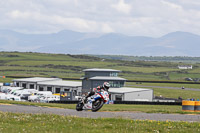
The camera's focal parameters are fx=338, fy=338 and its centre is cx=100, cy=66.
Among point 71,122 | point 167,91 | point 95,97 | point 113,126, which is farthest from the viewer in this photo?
point 167,91

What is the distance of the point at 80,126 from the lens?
56.0ft

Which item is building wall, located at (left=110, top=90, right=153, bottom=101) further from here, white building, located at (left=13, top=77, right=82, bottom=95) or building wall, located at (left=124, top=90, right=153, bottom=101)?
white building, located at (left=13, top=77, right=82, bottom=95)

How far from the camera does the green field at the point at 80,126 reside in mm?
15913

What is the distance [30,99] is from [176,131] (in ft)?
174

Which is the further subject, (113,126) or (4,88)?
(4,88)

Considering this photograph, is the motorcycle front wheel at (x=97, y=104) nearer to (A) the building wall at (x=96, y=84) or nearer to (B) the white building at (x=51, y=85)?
(A) the building wall at (x=96, y=84)

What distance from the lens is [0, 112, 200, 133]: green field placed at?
1591cm

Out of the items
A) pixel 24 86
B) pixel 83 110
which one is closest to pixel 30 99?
pixel 24 86

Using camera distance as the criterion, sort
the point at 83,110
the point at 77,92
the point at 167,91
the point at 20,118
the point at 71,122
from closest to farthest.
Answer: the point at 71,122
the point at 20,118
the point at 83,110
the point at 77,92
the point at 167,91

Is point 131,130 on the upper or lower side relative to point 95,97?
lower

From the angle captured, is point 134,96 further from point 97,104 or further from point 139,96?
point 97,104

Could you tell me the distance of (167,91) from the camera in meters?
93.8

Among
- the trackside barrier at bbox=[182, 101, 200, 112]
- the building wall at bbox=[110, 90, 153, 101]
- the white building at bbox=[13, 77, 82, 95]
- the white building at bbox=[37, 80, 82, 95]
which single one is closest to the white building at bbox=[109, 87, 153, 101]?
the building wall at bbox=[110, 90, 153, 101]

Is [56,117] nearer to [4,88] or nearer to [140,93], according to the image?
[140,93]
